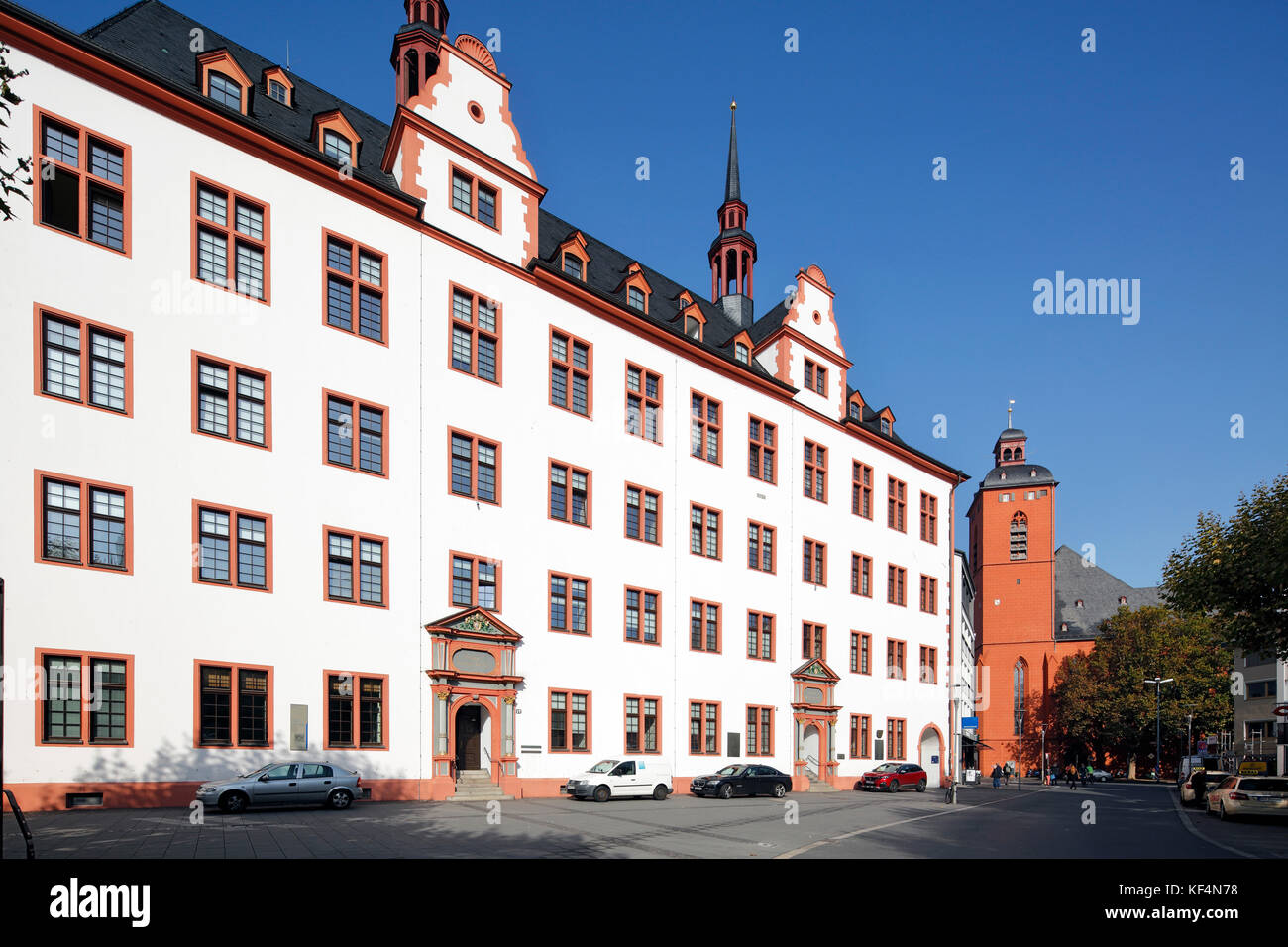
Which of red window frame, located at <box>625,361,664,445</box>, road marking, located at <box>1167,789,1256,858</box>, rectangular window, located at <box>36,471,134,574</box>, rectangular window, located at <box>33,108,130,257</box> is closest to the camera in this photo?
road marking, located at <box>1167,789,1256,858</box>

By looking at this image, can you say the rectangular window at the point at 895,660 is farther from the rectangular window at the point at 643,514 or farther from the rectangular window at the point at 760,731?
the rectangular window at the point at 643,514

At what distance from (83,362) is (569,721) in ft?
62.1

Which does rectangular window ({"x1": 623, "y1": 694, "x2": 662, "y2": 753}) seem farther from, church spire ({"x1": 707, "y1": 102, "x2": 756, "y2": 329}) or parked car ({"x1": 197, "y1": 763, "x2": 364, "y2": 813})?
church spire ({"x1": 707, "y1": 102, "x2": 756, "y2": 329})

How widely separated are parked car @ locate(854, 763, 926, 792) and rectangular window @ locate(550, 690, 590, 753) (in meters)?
17.8

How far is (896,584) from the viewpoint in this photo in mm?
54844

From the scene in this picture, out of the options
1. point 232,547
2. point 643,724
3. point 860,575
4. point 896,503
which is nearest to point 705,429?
point 643,724

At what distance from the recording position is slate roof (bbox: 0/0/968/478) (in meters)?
26.1

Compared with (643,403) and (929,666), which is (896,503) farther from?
(643,403)

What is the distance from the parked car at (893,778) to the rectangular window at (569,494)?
20599mm

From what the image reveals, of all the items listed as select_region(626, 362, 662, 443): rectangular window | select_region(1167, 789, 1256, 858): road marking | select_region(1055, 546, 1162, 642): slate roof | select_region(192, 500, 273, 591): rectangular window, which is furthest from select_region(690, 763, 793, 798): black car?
select_region(1055, 546, 1162, 642): slate roof

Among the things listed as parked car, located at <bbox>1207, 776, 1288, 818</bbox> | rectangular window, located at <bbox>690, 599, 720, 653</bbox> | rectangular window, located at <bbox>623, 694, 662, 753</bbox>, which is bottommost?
parked car, located at <bbox>1207, 776, 1288, 818</bbox>

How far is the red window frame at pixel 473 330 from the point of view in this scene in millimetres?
32344
